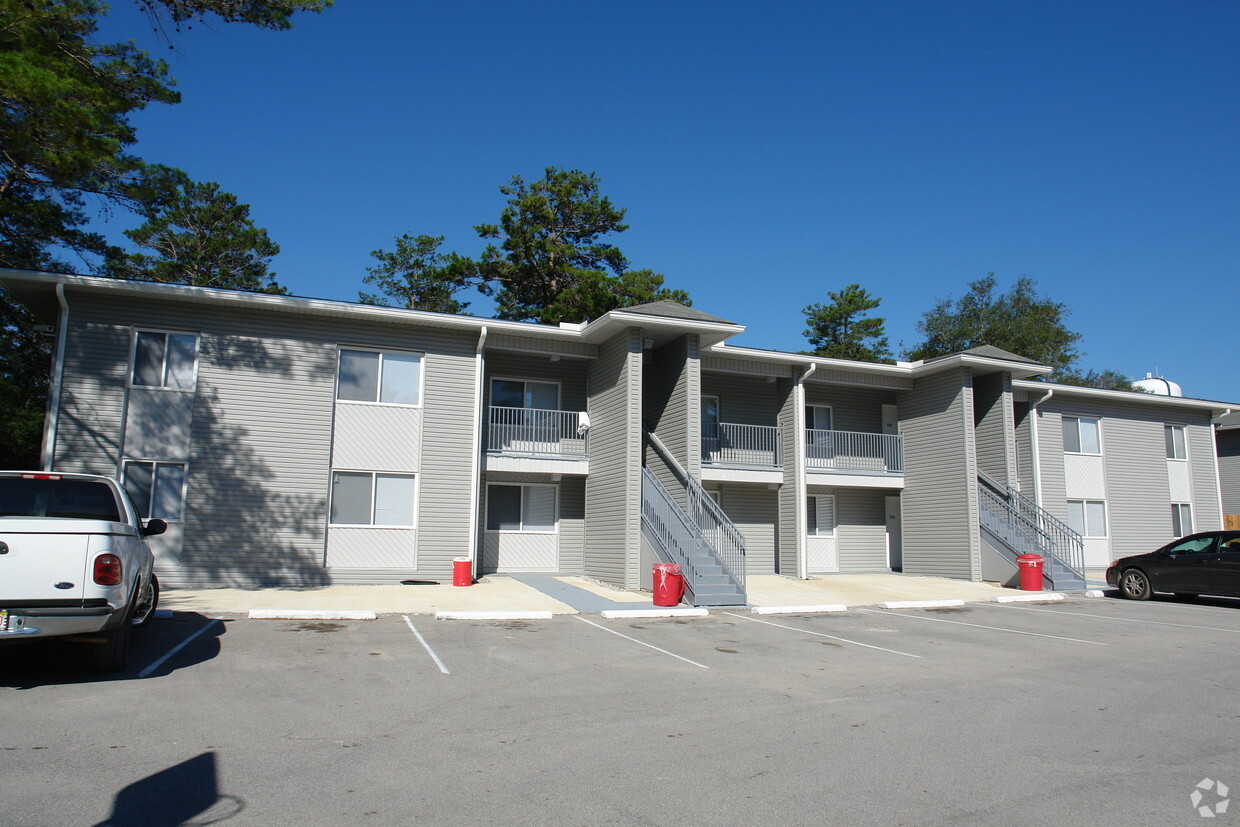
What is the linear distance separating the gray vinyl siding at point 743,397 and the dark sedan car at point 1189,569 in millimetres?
8945

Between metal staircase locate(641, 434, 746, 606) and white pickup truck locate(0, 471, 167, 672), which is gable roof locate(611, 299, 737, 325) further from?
white pickup truck locate(0, 471, 167, 672)

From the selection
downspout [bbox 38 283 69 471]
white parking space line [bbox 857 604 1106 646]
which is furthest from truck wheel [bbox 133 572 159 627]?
white parking space line [bbox 857 604 1106 646]

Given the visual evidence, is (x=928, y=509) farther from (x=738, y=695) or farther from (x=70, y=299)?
(x=70, y=299)

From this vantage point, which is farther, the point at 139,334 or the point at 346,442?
the point at 346,442

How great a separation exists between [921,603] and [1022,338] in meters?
38.2

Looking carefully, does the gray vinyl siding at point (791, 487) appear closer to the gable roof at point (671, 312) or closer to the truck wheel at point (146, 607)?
the gable roof at point (671, 312)

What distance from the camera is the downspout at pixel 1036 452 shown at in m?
23.4

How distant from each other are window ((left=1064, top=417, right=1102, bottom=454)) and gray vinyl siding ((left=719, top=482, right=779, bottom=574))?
9981mm

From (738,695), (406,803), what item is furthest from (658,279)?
(406,803)

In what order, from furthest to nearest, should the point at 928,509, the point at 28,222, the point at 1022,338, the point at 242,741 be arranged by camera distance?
the point at 1022,338
the point at 28,222
the point at 928,509
the point at 242,741

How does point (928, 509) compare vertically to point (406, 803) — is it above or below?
above

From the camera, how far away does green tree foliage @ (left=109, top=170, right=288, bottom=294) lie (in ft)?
114

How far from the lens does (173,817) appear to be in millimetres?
4430
